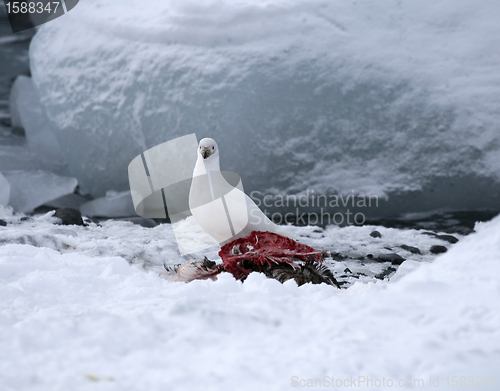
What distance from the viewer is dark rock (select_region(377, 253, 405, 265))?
2497mm

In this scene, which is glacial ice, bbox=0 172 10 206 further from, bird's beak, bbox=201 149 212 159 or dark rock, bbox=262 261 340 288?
dark rock, bbox=262 261 340 288

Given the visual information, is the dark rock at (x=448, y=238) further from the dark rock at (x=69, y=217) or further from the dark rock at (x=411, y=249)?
the dark rock at (x=69, y=217)

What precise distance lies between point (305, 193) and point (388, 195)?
813 mm

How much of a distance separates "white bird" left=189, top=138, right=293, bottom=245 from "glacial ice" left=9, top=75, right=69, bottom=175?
3.95 m

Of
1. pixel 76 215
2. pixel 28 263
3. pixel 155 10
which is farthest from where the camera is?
pixel 155 10

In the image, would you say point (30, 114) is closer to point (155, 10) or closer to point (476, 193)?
point (155, 10)

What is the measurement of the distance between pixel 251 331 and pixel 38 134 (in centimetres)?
541

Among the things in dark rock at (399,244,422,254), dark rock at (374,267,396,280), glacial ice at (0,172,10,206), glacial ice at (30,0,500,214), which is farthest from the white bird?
glacial ice at (0,172,10,206)

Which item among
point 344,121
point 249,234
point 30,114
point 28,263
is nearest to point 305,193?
point 344,121

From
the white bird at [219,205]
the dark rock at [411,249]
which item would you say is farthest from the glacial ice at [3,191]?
the dark rock at [411,249]

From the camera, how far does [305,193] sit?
3.96m

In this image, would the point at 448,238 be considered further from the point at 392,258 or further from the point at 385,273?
the point at 385,273

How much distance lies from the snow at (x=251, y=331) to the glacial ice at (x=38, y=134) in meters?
4.54

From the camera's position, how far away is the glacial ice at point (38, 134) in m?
5.31
